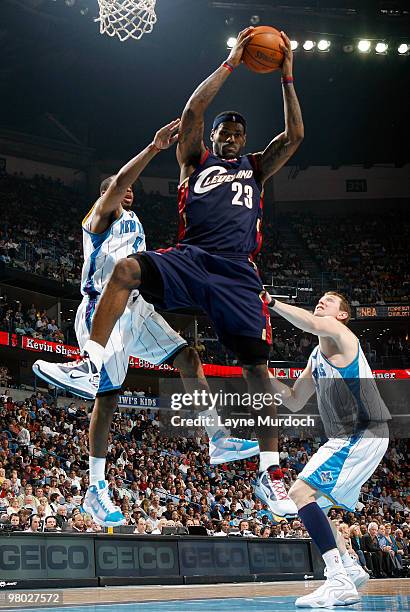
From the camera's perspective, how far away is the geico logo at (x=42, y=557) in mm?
10214

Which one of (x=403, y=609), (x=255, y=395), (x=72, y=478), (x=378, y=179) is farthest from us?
(x=378, y=179)

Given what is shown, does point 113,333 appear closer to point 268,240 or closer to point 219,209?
point 219,209

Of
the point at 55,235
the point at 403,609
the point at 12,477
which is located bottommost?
the point at 403,609

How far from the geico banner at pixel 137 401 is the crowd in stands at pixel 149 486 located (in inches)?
13.4

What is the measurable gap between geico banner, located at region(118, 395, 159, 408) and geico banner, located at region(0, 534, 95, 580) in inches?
491

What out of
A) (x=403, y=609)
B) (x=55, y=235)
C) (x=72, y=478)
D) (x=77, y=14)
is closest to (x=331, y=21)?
(x=77, y=14)

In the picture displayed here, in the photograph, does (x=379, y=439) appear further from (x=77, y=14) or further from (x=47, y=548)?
(x=77, y=14)

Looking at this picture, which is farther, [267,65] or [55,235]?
[55,235]

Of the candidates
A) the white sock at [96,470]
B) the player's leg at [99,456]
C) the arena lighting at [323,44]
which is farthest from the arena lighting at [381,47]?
the white sock at [96,470]

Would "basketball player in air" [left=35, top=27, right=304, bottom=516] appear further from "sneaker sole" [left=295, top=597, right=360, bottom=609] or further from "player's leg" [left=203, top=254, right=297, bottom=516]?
"sneaker sole" [left=295, top=597, right=360, bottom=609]

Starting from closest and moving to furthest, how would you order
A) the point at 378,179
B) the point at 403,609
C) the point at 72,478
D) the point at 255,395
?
the point at 255,395 → the point at 403,609 → the point at 72,478 → the point at 378,179

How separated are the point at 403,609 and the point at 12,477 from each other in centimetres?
953

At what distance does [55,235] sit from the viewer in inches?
1079

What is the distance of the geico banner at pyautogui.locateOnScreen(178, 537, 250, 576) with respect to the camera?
1265cm
